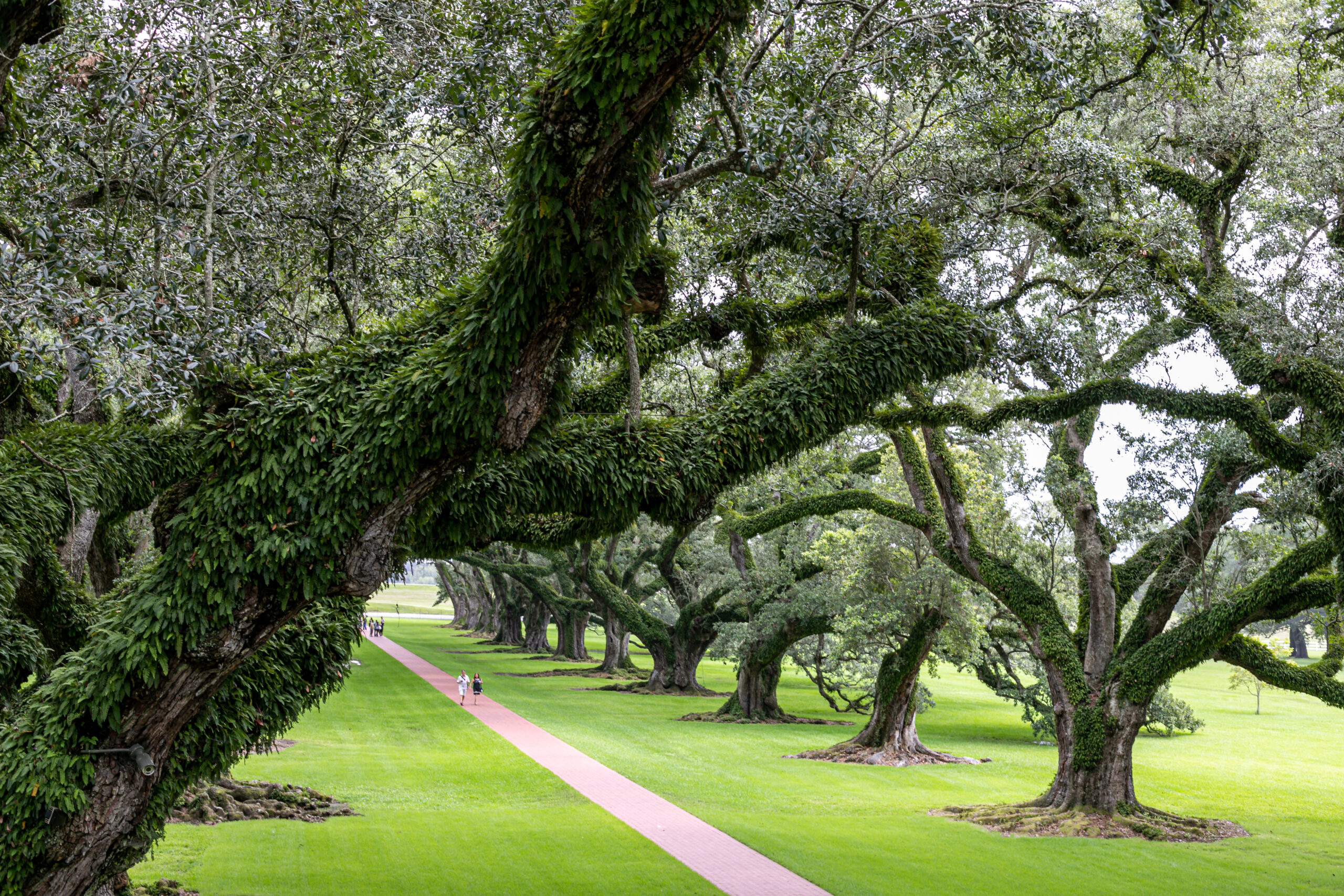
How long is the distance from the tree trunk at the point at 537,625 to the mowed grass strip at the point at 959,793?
13540 millimetres

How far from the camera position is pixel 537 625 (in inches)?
2094

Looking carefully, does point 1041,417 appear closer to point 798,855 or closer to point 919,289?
point 919,289

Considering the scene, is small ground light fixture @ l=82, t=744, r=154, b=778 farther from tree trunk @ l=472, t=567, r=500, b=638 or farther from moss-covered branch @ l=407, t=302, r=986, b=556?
tree trunk @ l=472, t=567, r=500, b=638

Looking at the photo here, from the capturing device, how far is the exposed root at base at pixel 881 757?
2220cm

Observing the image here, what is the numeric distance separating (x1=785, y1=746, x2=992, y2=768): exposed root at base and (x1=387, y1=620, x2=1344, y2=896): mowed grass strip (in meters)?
0.57

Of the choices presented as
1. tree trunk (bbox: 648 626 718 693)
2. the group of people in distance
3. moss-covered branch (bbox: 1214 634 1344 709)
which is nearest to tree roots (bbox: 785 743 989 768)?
moss-covered branch (bbox: 1214 634 1344 709)

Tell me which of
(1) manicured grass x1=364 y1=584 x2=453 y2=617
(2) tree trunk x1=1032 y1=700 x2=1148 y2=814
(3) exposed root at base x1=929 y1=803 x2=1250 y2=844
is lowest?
(1) manicured grass x1=364 y1=584 x2=453 y2=617

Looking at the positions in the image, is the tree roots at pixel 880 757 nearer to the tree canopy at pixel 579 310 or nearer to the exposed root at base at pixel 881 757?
the exposed root at base at pixel 881 757

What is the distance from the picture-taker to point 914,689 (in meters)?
23.0

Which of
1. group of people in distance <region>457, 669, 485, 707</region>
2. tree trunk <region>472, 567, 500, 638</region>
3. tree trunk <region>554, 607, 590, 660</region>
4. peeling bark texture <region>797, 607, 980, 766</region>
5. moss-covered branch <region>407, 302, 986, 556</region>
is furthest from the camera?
tree trunk <region>472, 567, 500, 638</region>

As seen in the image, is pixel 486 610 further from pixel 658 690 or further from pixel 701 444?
pixel 701 444

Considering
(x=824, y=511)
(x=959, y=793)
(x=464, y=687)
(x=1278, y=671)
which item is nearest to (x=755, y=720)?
(x=464, y=687)

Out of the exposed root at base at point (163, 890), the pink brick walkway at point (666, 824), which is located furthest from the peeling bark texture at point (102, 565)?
the pink brick walkway at point (666, 824)

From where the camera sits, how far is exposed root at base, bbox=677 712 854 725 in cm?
2895
